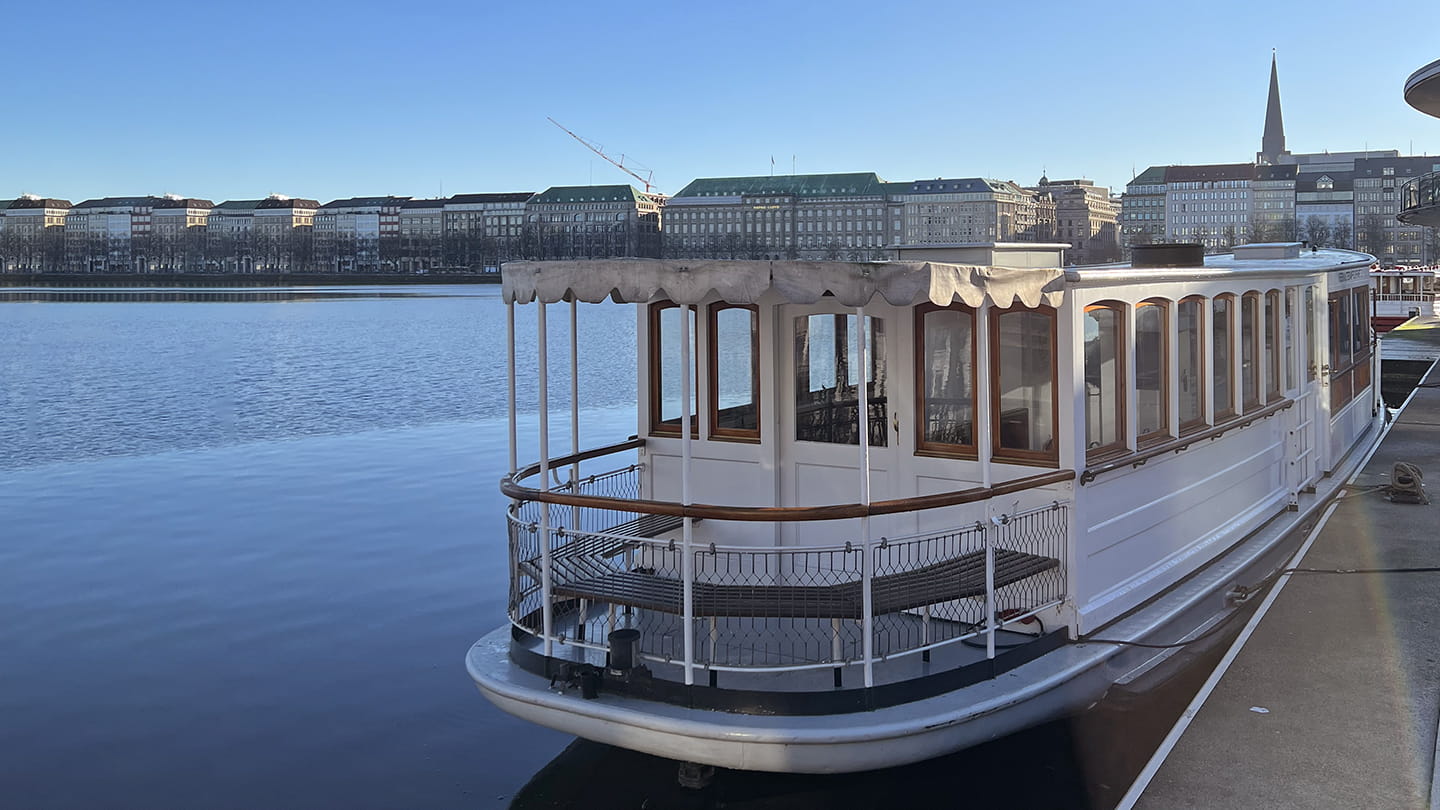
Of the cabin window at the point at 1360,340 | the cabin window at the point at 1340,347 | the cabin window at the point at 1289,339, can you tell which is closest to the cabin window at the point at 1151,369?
the cabin window at the point at 1289,339

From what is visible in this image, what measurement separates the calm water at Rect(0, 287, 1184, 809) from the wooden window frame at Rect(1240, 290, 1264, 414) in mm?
3534

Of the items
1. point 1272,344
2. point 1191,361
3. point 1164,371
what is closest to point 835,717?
point 1164,371

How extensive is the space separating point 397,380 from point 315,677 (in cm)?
3258

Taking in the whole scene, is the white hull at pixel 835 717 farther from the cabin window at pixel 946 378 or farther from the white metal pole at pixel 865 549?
the cabin window at pixel 946 378

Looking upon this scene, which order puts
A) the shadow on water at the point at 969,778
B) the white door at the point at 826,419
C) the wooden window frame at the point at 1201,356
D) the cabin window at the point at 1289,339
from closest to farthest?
the shadow on water at the point at 969,778 → the white door at the point at 826,419 → the wooden window frame at the point at 1201,356 → the cabin window at the point at 1289,339

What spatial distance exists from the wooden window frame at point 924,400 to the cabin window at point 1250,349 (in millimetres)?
3713

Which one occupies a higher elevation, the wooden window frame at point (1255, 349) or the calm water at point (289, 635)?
the wooden window frame at point (1255, 349)

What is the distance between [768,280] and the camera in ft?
22.8

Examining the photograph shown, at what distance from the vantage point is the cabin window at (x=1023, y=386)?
8.26m

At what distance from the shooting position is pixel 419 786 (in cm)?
954

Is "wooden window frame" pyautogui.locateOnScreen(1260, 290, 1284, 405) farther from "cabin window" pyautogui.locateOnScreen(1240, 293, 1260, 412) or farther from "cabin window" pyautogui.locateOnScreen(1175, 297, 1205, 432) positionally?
"cabin window" pyautogui.locateOnScreen(1175, 297, 1205, 432)

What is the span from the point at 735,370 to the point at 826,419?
0.72 metres

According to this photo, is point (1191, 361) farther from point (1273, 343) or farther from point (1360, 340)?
point (1360, 340)

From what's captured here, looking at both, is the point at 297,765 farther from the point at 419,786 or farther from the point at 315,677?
the point at 315,677
